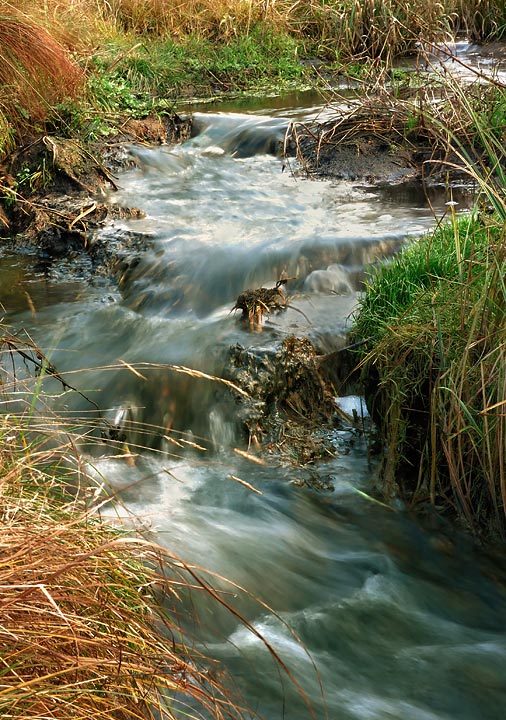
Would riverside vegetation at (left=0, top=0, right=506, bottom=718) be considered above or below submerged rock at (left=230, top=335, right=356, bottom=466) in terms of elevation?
above

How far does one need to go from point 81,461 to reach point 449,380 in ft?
4.87

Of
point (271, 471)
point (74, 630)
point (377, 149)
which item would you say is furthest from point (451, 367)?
point (377, 149)

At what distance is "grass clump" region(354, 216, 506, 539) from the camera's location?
3.33m

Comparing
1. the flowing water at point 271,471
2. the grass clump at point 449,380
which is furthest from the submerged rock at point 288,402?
the grass clump at point 449,380

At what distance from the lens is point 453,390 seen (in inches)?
133

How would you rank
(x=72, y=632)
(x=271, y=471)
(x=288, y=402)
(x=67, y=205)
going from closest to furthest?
(x=72, y=632)
(x=271, y=471)
(x=288, y=402)
(x=67, y=205)

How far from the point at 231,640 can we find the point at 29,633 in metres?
1.29

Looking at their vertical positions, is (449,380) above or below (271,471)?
above

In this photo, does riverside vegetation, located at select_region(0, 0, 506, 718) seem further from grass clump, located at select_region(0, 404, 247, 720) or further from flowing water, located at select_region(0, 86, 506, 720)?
flowing water, located at select_region(0, 86, 506, 720)

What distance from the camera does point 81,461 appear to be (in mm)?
2836

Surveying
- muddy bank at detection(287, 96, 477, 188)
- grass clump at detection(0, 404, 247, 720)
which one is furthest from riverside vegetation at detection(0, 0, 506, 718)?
muddy bank at detection(287, 96, 477, 188)

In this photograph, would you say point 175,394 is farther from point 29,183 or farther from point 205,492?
point 29,183

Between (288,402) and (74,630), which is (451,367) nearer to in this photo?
(288,402)

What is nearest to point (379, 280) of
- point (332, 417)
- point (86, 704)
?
point (332, 417)
